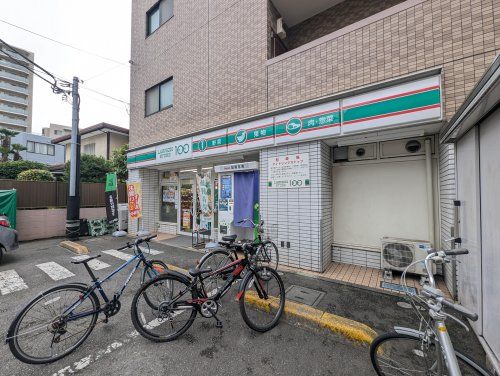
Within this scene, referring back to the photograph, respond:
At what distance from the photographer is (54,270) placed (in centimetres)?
527

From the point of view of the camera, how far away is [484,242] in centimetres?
258

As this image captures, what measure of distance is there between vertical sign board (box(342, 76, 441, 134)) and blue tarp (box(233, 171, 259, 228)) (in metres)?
2.71

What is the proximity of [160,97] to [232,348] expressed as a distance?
938cm

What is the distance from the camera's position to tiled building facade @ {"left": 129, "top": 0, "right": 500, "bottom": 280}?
3.81 meters

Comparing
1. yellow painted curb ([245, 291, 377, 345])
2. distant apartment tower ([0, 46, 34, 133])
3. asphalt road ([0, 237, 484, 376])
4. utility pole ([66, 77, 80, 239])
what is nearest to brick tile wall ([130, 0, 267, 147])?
utility pole ([66, 77, 80, 239])

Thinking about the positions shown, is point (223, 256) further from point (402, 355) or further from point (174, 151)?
point (174, 151)

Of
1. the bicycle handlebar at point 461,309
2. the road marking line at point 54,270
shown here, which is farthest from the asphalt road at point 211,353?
the road marking line at point 54,270

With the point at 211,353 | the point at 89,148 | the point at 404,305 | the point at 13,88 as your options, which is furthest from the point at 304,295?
the point at 13,88

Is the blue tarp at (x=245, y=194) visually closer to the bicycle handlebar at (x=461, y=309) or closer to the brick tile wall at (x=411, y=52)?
the brick tile wall at (x=411, y=52)

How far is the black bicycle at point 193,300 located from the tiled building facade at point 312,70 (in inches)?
78.4

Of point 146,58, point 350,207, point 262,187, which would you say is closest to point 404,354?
point 350,207

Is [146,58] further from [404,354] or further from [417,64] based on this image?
[404,354]

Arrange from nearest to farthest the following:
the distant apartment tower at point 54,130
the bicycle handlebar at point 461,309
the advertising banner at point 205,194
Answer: the bicycle handlebar at point 461,309 < the advertising banner at point 205,194 < the distant apartment tower at point 54,130

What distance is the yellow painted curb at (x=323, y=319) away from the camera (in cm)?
276
